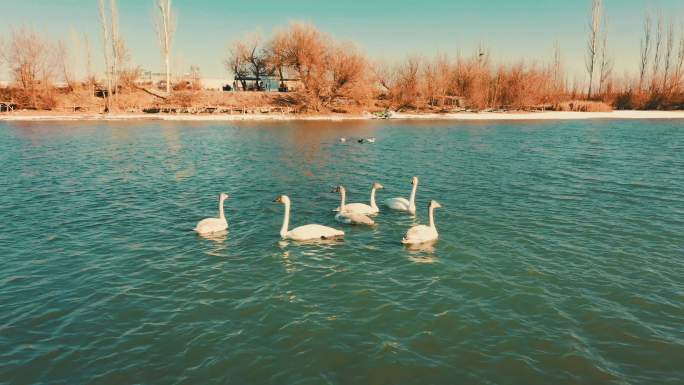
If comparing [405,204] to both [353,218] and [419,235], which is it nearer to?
[353,218]

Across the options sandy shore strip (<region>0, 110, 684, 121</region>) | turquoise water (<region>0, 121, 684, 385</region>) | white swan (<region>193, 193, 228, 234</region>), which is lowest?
turquoise water (<region>0, 121, 684, 385</region>)

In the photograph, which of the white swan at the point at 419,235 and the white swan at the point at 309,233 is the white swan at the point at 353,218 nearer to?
the white swan at the point at 309,233

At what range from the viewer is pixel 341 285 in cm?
1186

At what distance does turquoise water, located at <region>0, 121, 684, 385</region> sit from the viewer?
8531 mm

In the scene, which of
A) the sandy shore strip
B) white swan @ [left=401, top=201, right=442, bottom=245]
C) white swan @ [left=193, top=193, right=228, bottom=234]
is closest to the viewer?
white swan @ [left=401, top=201, right=442, bottom=245]

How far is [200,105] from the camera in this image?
285 ft

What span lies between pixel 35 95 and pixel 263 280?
88.3m

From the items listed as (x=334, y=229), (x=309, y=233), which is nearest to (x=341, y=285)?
(x=309, y=233)

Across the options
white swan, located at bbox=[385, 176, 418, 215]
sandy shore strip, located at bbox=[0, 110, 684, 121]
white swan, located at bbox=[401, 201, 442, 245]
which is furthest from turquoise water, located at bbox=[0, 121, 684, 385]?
sandy shore strip, located at bbox=[0, 110, 684, 121]

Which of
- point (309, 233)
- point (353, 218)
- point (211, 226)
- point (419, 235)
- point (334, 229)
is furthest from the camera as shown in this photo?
point (353, 218)

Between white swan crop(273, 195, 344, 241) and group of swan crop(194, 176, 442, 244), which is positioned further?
white swan crop(273, 195, 344, 241)

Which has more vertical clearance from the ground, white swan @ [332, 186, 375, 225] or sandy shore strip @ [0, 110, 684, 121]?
sandy shore strip @ [0, 110, 684, 121]

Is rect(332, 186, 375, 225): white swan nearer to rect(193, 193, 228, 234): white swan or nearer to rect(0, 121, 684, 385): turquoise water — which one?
rect(0, 121, 684, 385): turquoise water

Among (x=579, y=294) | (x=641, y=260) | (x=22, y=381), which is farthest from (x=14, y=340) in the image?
(x=641, y=260)
